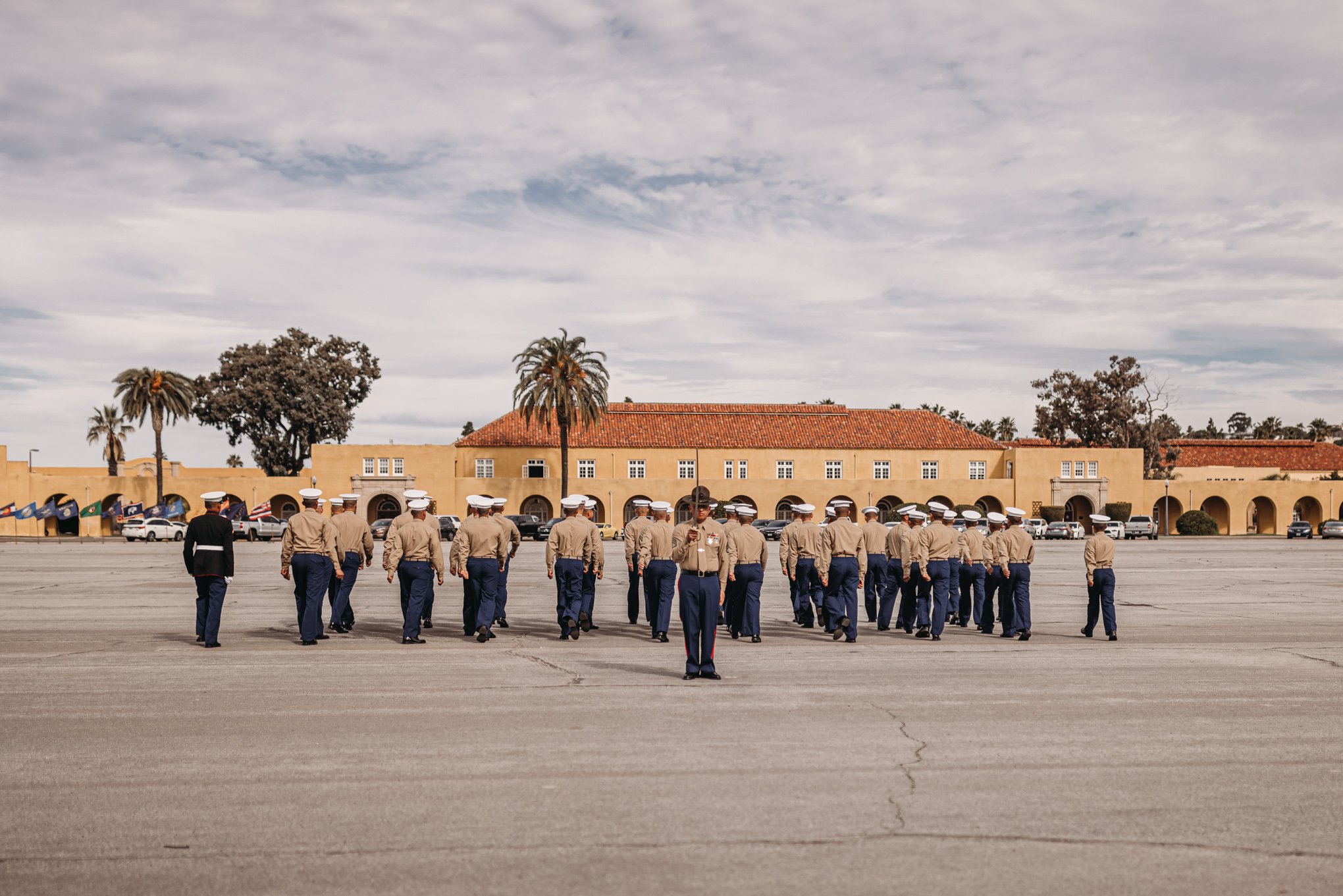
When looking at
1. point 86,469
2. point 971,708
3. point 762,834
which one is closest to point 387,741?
point 762,834

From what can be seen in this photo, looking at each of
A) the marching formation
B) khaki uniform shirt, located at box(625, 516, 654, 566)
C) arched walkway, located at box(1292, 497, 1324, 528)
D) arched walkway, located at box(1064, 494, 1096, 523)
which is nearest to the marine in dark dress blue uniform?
the marching formation

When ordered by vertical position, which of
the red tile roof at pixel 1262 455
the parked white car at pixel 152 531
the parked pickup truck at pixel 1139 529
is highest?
the red tile roof at pixel 1262 455

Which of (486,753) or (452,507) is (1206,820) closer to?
(486,753)

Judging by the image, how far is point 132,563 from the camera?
114 feet

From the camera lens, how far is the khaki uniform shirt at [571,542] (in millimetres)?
15023

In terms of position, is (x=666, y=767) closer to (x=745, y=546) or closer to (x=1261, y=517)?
(x=745, y=546)

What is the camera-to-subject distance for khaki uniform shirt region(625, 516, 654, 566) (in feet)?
53.5

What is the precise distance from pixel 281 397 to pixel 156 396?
11921 millimetres

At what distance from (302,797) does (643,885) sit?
2468 millimetres

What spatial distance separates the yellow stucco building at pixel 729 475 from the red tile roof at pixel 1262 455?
10.5 meters

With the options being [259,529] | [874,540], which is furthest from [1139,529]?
[874,540]

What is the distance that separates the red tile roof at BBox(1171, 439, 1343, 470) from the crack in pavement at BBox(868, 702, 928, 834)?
306ft

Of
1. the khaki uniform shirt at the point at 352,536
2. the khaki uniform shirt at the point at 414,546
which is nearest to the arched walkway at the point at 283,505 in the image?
the khaki uniform shirt at the point at 352,536

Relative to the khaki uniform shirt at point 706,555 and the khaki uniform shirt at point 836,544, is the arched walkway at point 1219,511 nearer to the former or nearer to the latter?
the khaki uniform shirt at point 836,544
